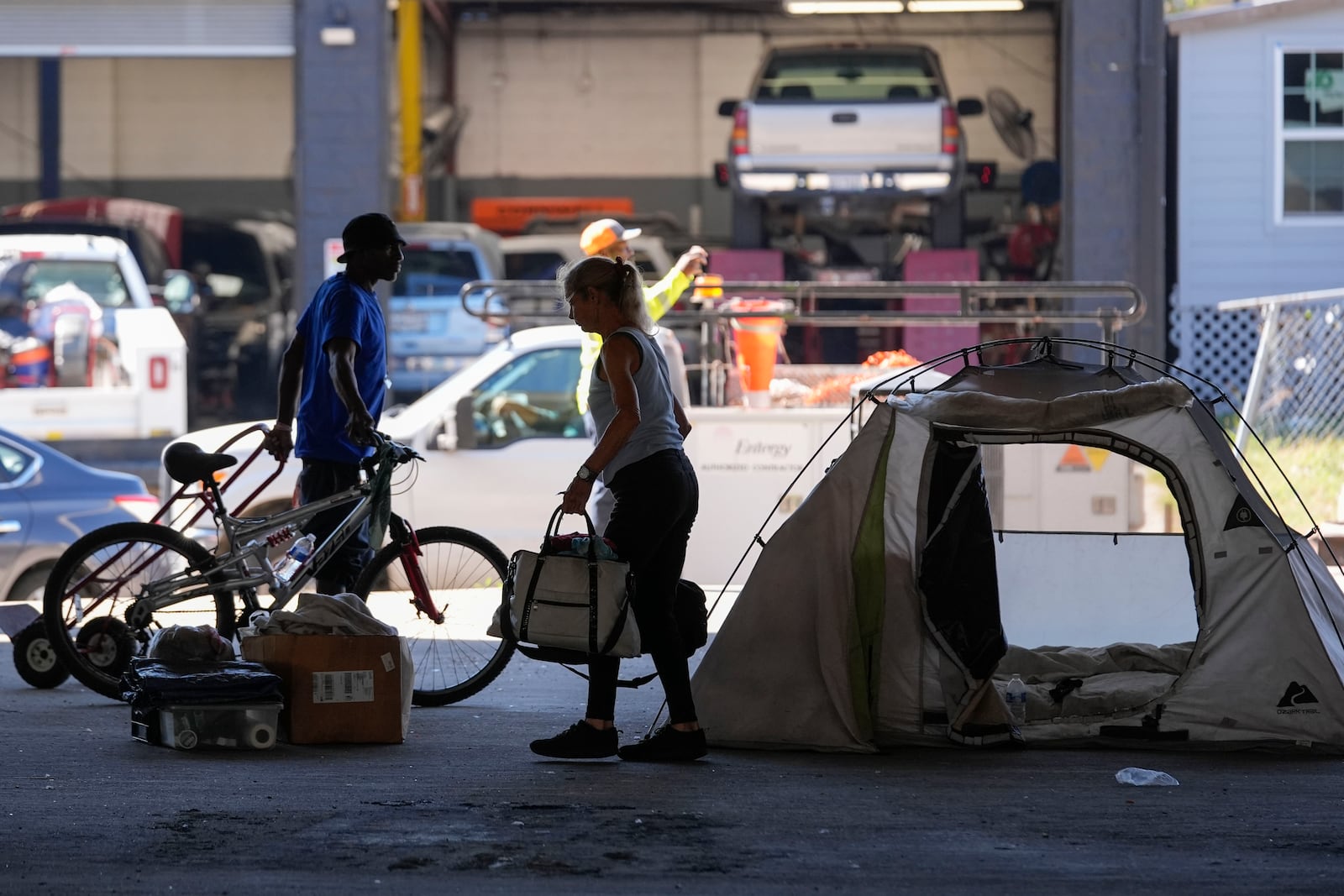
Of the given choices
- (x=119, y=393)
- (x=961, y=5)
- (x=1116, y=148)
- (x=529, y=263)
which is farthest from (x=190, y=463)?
(x=961, y=5)

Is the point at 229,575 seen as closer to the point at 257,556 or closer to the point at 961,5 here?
the point at 257,556

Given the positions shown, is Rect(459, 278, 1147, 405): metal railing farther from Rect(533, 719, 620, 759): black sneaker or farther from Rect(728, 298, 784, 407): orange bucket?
Rect(533, 719, 620, 759): black sneaker

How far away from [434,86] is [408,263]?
9115mm

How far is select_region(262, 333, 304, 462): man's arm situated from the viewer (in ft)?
25.2

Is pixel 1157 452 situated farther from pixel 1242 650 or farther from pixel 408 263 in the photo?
pixel 408 263

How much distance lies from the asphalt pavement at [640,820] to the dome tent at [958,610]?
0.13 metres

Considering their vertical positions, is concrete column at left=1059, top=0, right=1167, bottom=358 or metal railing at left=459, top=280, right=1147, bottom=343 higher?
concrete column at left=1059, top=0, right=1167, bottom=358

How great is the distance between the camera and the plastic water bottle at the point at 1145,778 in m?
6.12

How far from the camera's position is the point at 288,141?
101 ft

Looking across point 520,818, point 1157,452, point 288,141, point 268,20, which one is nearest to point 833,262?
point 268,20

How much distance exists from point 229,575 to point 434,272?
14103 millimetres

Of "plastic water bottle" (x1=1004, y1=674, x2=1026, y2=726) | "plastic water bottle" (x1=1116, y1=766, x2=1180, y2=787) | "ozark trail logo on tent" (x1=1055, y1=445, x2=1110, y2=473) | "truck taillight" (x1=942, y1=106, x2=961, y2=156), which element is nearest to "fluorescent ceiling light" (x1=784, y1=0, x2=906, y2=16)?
"truck taillight" (x1=942, y1=106, x2=961, y2=156)

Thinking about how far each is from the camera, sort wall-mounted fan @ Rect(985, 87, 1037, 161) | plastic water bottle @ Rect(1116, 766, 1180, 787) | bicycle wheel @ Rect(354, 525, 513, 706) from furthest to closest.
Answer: wall-mounted fan @ Rect(985, 87, 1037, 161)
bicycle wheel @ Rect(354, 525, 513, 706)
plastic water bottle @ Rect(1116, 766, 1180, 787)

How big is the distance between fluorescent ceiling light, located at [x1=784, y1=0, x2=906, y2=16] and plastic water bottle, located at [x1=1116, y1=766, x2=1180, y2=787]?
1915 cm
